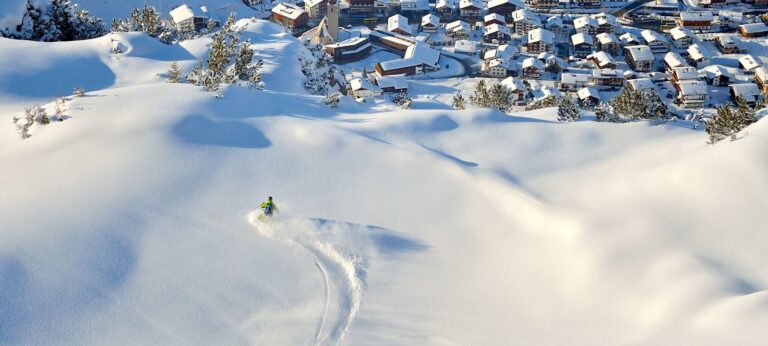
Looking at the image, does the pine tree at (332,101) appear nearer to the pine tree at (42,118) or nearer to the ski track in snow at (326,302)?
the pine tree at (42,118)

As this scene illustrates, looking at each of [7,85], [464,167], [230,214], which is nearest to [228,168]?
A: [230,214]

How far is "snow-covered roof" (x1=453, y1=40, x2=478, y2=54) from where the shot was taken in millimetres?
65625

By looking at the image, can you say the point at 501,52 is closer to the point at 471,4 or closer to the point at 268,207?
the point at 471,4

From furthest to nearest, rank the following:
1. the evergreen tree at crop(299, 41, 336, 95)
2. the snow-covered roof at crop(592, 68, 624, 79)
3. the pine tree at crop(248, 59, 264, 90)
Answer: the snow-covered roof at crop(592, 68, 624, 79)
the evergreen tree at crop(299, 41, 336, 95)
the pine tree at crop(248, 59, 264, 90)

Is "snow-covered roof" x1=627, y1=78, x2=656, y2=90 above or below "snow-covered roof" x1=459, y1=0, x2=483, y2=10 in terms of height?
below

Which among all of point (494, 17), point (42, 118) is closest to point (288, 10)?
point (494, 17)

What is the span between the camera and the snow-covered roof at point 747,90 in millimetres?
51562

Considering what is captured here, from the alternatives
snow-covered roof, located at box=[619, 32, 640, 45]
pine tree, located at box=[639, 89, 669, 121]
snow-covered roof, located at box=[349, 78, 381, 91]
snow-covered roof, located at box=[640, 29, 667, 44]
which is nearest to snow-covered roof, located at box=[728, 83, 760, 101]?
snow-covered roof, located at box=[640, 29, 667, 44]

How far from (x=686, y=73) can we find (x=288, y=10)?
43551 mm

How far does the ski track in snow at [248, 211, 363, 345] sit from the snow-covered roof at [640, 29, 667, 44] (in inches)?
2272

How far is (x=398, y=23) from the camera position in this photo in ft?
235

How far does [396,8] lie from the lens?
79000mm

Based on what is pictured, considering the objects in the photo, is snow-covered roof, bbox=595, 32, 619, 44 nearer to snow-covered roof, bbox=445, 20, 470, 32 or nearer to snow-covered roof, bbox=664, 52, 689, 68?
snow-covered roof, bbox=664, 52, 689, 68

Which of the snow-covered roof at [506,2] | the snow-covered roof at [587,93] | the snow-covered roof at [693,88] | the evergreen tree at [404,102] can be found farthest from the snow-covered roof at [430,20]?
the snow-covered roof at [693,88]
